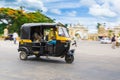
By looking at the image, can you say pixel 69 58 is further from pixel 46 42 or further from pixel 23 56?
pixel 23 56

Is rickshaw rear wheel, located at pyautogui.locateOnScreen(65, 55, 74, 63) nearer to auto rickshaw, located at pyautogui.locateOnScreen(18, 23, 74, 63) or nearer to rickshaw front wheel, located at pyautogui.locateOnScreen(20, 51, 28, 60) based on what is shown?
auto rickshaw, located at pyautogui.locateOnScreen(18, 23, 74, 63)

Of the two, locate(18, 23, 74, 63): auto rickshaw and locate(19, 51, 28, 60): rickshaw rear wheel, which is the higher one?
locate(18, 23, 74, 63): auto rickshaw

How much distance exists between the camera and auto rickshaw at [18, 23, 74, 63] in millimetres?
17641

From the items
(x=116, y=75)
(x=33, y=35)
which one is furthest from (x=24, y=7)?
(x=116, y=75)

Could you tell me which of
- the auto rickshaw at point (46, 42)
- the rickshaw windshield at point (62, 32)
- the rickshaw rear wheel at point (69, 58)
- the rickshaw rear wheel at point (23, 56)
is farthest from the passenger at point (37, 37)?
the rickshaw rear wheel at point (69, 58)

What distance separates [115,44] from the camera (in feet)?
132

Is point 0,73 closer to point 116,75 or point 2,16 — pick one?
point 116,75

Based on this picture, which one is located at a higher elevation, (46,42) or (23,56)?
(46,42)

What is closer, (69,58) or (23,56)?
(69,58)

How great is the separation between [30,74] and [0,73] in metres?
1.07

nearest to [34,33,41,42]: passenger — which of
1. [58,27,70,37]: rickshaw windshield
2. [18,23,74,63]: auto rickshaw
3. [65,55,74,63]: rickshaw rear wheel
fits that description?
[18,23,74,63]: auto rickshaw

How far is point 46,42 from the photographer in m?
18.0

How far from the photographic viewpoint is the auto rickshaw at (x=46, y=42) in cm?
1764

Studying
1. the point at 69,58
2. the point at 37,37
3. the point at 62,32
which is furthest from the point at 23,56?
the point at 69,58
